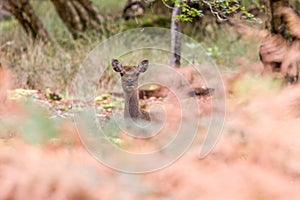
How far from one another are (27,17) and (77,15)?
3.19 ft

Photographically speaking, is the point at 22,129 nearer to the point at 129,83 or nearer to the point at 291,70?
the point at 291,70

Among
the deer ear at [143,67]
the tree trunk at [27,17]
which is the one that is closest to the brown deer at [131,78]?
the deer ear at [143,67]

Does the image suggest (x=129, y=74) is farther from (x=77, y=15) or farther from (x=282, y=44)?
(x=77, y=15)

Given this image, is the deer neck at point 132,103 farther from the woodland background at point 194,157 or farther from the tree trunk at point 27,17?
the tree trunk at point 27,17

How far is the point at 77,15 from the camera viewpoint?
1025 centimetres

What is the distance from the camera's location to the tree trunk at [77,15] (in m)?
10.1

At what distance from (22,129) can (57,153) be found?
0.38 ft

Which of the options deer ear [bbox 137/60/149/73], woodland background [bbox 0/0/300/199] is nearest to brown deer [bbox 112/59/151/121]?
deer ear [bbox 137/60/149/73]

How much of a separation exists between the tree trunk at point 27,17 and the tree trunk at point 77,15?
0.67 m

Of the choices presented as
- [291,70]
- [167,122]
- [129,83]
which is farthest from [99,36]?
[167,122]

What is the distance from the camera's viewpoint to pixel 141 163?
1.22 m

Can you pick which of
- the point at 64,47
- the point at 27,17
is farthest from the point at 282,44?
the point at 27,17

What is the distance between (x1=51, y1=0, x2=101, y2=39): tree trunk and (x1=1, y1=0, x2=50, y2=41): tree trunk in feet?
2.21

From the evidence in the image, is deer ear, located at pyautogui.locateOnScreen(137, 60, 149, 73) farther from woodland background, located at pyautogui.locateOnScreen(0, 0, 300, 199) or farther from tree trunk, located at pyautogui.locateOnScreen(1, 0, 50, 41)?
tree trunk, located at pyautogui.locateOnScreen(1, 0, 50, 41)
